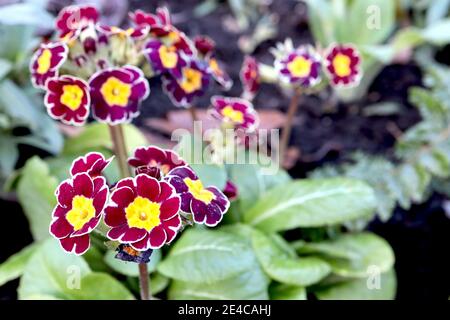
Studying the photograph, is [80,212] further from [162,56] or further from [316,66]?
[316,66]

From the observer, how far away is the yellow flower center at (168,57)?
1.65m

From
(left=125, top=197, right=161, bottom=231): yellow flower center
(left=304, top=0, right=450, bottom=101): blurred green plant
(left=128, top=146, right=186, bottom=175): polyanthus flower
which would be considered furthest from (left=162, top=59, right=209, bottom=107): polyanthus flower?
(left=304, top=0, right=450, bottom=101): blurred green plant

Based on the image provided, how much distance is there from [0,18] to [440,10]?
191 centimetres

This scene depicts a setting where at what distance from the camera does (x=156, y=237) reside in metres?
1.25

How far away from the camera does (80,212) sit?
127cm

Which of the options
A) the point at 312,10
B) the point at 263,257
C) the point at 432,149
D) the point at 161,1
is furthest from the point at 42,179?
the point at 161,1

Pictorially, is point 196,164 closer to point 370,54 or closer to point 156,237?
point 156,237

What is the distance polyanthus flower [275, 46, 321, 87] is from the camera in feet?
6.05

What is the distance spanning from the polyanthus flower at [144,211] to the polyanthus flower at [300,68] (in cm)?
70

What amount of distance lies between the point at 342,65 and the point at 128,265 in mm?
797

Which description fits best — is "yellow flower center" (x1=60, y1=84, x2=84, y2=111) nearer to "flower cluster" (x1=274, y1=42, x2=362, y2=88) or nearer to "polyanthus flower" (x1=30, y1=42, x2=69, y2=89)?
"polyanthus flower" (x1=30, y1=42, x2=69, y2=89)

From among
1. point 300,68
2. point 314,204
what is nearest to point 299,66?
point 300,68

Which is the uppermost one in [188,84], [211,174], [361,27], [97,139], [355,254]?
[361,27]

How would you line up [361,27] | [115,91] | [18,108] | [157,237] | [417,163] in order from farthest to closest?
[361,27] < [417,163] < [18,108] < [115,91] < [157,237]
